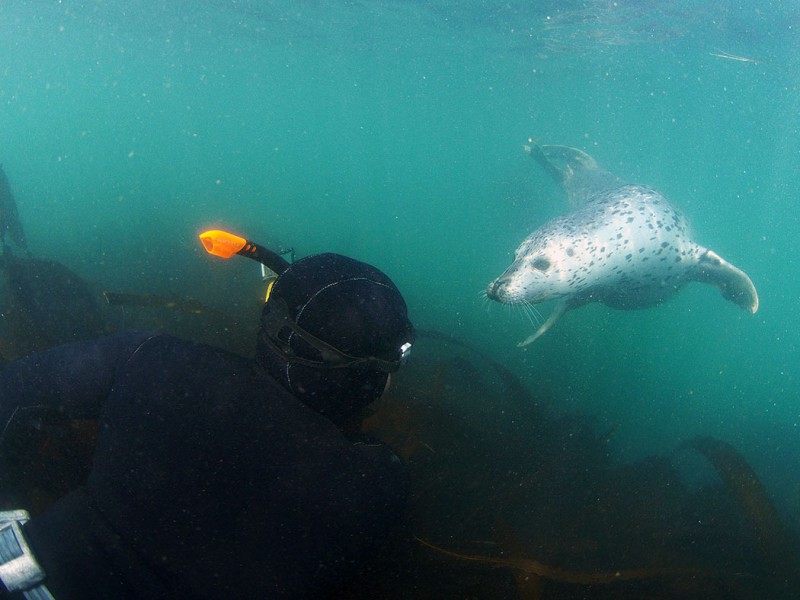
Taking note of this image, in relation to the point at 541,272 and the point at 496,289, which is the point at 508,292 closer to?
the point at 496,289

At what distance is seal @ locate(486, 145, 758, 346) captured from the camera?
4805mm

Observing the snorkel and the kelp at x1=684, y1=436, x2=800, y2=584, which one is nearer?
the snorkel

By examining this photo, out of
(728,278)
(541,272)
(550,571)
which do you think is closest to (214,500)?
(550,571)

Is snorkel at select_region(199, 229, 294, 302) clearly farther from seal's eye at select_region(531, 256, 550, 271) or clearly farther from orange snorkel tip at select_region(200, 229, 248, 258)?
seal's eye at select_region(531, 256, 550, 271)

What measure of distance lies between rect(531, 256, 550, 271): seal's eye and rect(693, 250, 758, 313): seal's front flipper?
2745 millimetres

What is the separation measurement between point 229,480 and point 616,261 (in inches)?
203

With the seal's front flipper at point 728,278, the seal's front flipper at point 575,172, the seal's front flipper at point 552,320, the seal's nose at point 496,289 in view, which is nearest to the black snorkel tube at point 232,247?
the seal's nose at point 496,289

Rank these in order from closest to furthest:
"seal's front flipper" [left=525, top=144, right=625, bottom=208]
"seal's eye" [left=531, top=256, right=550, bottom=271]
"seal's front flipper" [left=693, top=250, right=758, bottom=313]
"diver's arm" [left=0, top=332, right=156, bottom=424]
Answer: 1. "diver's arm" [left=0, top=332, right=156, bottom=424]
2. "seal's eye" [left=531, top=256, right=550, bottom=271]
3. "seal's front flipper" [left=693, top=250, right=758, bottom=313]
4. "seal's front flipper" [left=525, top=144, right=625, bottom=208]

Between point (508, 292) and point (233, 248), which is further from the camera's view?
point (508, 292)

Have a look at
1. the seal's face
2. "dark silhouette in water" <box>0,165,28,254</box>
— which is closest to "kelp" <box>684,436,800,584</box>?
the seal's face

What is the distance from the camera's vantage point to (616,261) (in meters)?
5.25

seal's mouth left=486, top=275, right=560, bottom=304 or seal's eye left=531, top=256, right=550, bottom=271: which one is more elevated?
seal's eye left=531, top=256, right=550, bottom=271

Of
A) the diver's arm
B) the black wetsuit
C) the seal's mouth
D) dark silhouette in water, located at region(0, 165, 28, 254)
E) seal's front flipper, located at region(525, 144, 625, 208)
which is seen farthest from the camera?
seal's front flipper, located at region(525, 144, 625, 208)

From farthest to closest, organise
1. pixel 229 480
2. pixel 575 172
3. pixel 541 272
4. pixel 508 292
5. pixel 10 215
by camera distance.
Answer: pixel 575 172, pixel 10 215, pixel 541 272, pixel 508 292, pixel 229 480
